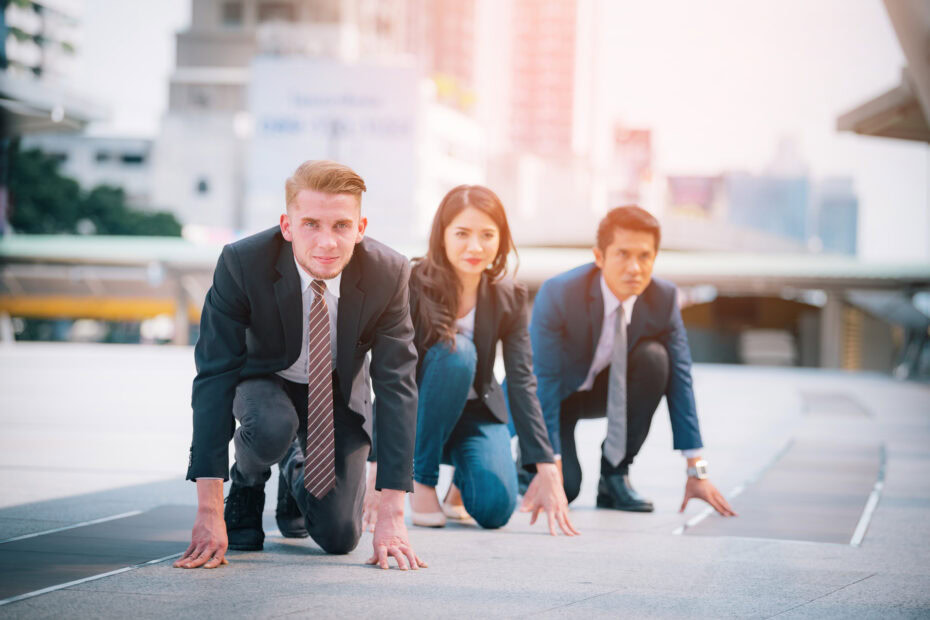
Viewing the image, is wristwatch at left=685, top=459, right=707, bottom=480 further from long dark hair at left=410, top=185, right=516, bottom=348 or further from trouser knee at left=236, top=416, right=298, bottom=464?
trouser knee at left=236, top=416, right=298, bottom=464

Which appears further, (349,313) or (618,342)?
(618,342)

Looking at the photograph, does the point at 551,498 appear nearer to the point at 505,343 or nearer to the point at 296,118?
the point at 505,343

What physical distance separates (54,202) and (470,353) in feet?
199

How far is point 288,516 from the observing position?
4402 millimetres

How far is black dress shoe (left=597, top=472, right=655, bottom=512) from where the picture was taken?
5453 mm

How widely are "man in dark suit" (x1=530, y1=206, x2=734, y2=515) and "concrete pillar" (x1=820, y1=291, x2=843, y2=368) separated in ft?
133

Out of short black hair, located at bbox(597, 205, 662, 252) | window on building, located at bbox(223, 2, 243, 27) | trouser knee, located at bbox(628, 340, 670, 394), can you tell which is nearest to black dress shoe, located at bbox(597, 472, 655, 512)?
trouser knee, located at bbox(628, 340, 670, 394)

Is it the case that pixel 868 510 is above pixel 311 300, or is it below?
below

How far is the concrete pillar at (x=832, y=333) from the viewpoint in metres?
44.1

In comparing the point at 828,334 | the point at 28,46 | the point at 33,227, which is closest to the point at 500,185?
the point at 28,46

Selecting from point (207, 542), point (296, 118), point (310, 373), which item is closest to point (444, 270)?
point (310, 373)

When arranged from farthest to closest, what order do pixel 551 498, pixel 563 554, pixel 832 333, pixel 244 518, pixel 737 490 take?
pixel 832 333 → pixel 737 490 → pixel 551 498 → pixel 563 554 → pixel 244 518

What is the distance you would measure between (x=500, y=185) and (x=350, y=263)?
428 ft

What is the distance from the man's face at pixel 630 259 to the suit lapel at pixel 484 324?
0.66 metres
